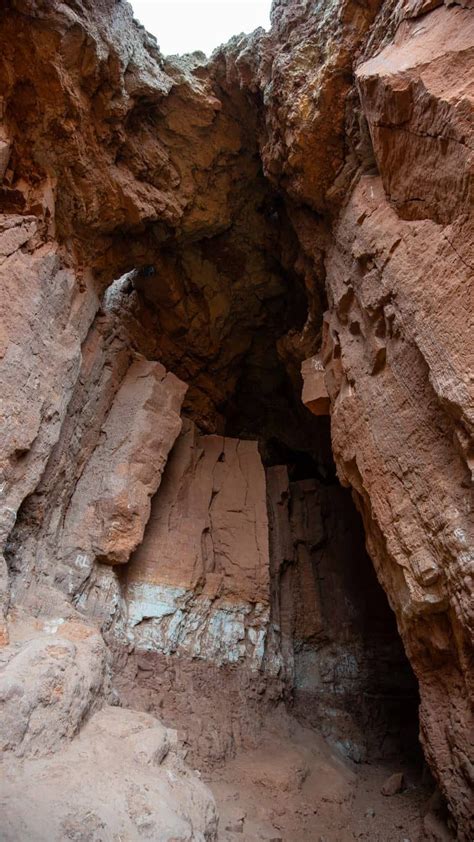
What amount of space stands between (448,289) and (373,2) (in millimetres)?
4027

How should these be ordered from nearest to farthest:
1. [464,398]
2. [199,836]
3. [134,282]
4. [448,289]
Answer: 1. [199,836]
2. [464,398]
3. [448,289]
4. [134,282]

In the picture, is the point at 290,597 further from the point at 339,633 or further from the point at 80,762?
the point at 80,762

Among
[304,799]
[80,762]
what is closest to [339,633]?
[304,799]

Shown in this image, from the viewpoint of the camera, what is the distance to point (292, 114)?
690 cm

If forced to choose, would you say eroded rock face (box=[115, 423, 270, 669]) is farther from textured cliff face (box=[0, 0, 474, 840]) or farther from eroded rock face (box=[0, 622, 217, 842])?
eroded rock face (box=[0, 622, 217, 842])

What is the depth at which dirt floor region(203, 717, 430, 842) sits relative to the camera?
572 cm

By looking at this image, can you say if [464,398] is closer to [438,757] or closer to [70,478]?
[438,757]

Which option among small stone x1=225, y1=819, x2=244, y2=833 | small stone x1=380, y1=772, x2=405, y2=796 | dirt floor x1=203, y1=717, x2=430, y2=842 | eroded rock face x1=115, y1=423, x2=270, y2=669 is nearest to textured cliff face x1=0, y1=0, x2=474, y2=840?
eroded rock face x1=115, y1=423, x2=270, y2=669

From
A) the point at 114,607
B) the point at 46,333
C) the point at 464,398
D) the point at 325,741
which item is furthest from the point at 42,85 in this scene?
the point at 325,741

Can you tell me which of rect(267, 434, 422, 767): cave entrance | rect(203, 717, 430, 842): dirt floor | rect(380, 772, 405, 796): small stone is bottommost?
rect(203, 717, 430, 842): dirt floor

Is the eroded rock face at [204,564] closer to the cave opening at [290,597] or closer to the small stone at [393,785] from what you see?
the cave opening at [290,597]

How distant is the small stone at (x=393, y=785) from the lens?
702 centimetres

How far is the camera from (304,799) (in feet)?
20.8

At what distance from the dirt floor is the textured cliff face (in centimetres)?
49
